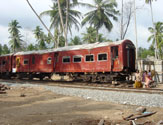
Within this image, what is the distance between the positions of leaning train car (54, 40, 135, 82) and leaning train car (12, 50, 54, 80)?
167 cm

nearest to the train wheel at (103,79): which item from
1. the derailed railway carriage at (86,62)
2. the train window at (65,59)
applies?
the derailed railway carriage at (86,62)

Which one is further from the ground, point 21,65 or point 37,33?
point 37,33

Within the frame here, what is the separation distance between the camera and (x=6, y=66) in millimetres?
21891

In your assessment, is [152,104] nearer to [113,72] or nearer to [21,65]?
[113,72]

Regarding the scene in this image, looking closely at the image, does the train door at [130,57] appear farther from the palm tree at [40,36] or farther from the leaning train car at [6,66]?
the palm tree at [40,36]

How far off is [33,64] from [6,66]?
16.3 feet

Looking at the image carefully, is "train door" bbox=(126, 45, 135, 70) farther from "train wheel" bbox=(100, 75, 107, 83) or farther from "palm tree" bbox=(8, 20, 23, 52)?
"palm tree" bbox=(8, 20, 23, 52)

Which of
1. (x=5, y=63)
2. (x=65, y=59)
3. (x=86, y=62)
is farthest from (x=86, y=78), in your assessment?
(x=5, y=63)

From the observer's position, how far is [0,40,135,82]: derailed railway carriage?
13375 millimetres

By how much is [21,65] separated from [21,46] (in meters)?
40.1

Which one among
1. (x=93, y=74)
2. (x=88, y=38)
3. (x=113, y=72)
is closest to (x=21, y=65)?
(x=93, y=74)

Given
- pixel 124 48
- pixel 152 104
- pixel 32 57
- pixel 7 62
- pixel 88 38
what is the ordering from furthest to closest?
pixel 88 38, pixel 7 62, pixel 32 57, pixel 124 48, pixel 152 104

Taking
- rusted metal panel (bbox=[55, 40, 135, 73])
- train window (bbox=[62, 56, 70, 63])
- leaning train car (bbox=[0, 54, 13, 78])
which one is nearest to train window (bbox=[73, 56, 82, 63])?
rusted metal panel (bbox=[55, 40, 135, 73])

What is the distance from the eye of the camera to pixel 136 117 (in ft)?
16.1
